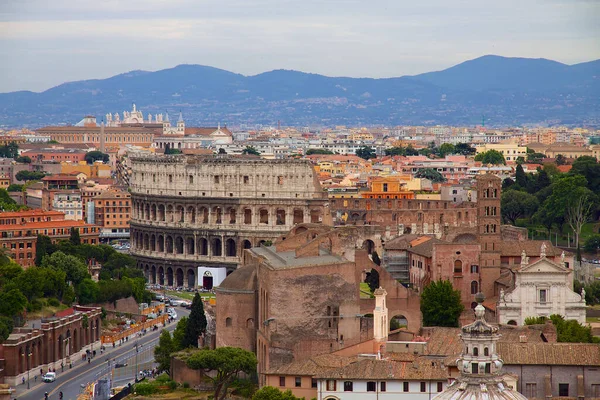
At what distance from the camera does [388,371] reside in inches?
2571

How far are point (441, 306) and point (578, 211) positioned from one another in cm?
5424

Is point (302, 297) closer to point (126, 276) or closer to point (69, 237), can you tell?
point (126, 276)

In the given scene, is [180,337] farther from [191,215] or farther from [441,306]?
[191,215]

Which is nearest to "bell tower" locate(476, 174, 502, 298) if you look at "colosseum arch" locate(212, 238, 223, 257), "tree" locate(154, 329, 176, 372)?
"tree" locate(154, 329, 176, 372)

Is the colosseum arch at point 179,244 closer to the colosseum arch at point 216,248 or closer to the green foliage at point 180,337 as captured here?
the colosseum arch at point 216,248

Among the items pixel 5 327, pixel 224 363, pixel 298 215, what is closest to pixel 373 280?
pixel 224 363

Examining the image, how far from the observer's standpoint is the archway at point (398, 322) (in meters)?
78.0

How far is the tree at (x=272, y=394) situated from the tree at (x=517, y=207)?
265 feet

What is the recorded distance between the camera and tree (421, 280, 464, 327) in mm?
82875

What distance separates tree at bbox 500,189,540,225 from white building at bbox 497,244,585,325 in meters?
61.9

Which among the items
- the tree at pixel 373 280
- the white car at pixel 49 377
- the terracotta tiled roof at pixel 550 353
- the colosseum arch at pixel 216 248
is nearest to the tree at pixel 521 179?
the colosseum arch at pixel 216 248

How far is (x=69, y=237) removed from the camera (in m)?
130

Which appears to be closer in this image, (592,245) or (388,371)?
(388,371)

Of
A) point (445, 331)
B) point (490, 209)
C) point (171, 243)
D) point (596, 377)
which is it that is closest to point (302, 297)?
point (445, 331)
